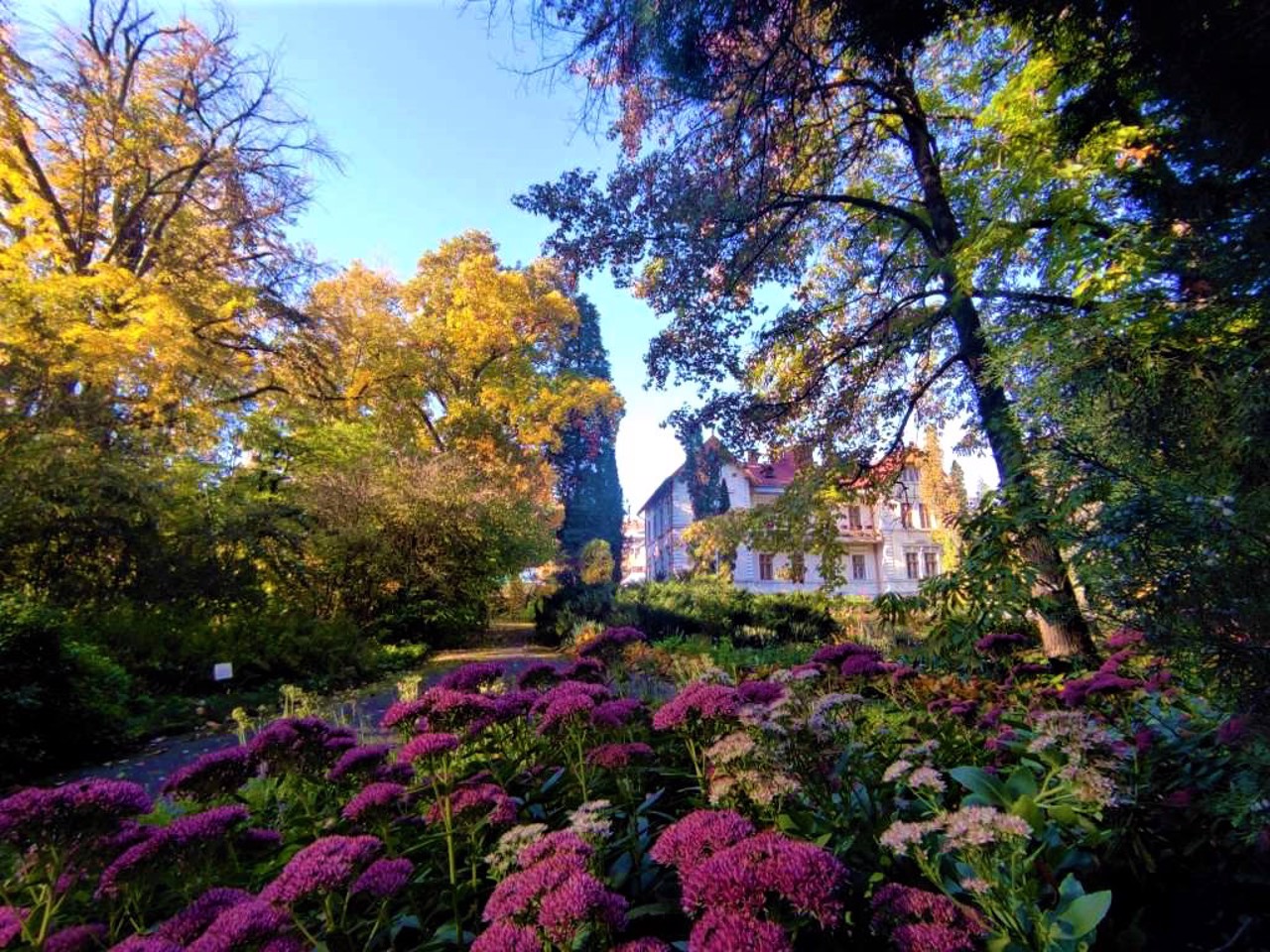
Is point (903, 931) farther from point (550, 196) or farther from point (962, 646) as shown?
point (550, 196)

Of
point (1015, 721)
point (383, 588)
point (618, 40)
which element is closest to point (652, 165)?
point (618, 40)

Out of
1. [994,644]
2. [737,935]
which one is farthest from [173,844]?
[994,644]

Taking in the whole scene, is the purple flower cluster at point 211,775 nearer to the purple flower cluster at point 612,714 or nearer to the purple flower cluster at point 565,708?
the purple flower cluster at point 565,708

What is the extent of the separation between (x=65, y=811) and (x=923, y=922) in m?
2.05

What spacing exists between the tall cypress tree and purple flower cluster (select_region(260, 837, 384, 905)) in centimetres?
2550

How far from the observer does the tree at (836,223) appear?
3525 mm

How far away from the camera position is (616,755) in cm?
195

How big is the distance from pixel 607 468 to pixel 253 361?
19918 mm

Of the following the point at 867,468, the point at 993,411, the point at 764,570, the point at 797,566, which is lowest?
Answer: the point at 797,566

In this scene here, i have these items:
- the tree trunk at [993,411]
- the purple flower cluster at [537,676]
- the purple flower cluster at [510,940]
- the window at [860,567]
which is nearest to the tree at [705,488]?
the window at [860,567]

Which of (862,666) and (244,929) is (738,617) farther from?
(244,929)

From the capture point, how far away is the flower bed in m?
1.13

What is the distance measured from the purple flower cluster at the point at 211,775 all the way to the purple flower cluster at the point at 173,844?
350mm

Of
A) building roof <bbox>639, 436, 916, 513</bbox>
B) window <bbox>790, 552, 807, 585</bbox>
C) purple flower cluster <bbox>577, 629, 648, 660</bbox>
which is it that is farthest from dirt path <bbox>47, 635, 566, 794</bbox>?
building roof <bbox>639, 436, 916, 513</bbox>
